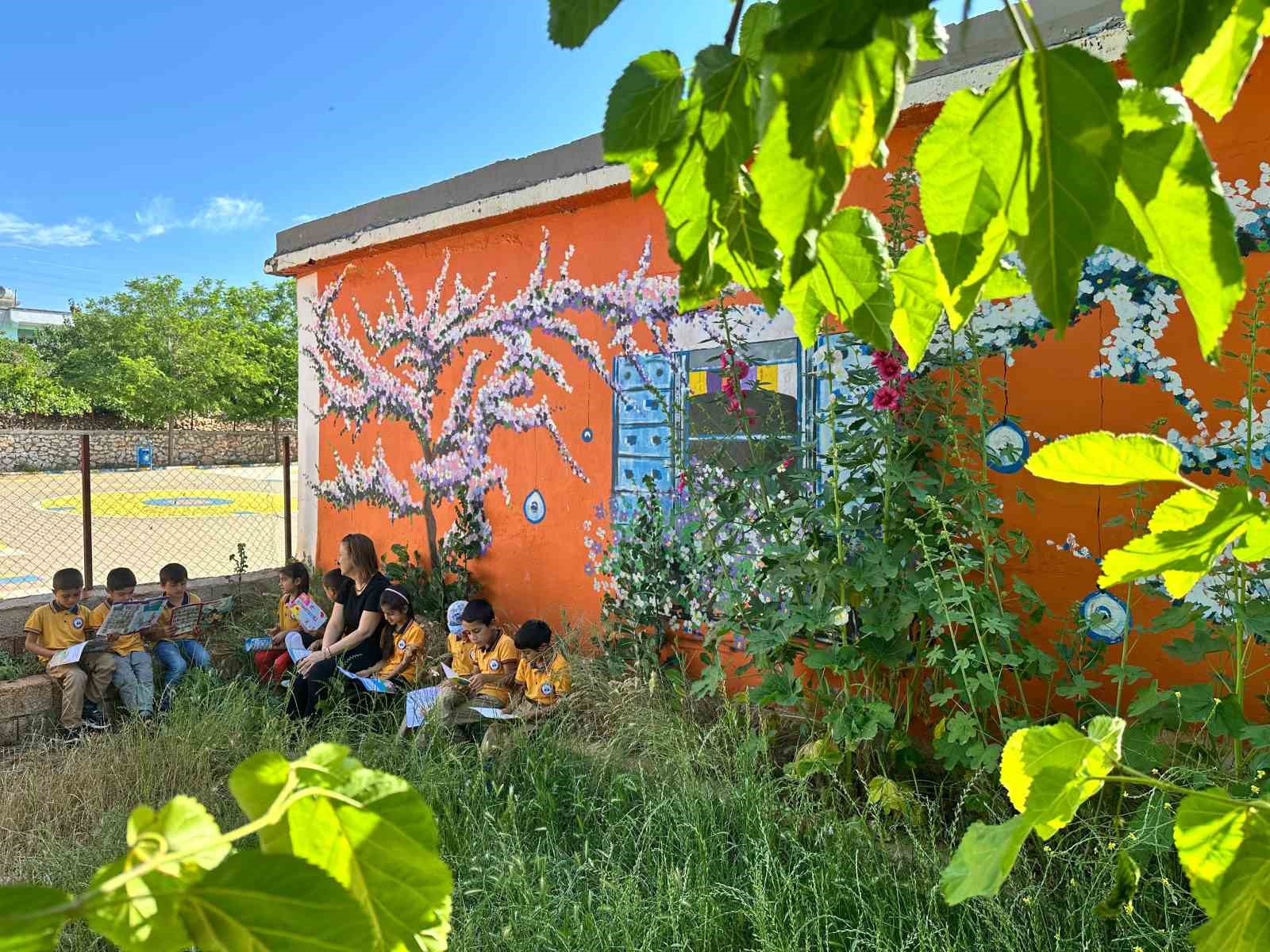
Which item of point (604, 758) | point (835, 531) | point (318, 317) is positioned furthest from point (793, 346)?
point (318, 317)

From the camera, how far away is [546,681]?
13.6 feet

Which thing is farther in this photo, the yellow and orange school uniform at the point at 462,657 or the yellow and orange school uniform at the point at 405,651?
the yellow and orange school uniform at the point at 405,651

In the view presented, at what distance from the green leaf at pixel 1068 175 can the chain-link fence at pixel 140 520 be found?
6.88 meters

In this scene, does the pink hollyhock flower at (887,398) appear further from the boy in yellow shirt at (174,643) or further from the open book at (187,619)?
the open book at (187,619)

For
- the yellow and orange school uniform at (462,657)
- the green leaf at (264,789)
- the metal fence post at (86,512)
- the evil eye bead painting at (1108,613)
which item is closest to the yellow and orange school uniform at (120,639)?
the metal fence post at (86,512)

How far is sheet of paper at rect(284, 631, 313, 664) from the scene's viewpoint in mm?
5215

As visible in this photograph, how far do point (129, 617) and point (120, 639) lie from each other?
0.45 feet

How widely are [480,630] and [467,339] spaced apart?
2.27 metres

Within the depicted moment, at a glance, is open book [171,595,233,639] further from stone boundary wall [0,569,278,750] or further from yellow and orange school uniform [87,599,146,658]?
stone boundary wall [0,569,278,750]

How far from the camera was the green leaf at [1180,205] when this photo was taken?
0.52 metres

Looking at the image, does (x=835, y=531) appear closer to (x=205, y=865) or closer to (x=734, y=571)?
(x=734, y=571)

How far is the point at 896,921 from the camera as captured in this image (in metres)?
2.33

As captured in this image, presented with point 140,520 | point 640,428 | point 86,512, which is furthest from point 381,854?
point 140,520

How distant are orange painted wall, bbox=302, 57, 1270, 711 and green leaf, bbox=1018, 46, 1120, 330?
0.81m
